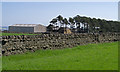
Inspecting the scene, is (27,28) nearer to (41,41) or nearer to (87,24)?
(87,24)

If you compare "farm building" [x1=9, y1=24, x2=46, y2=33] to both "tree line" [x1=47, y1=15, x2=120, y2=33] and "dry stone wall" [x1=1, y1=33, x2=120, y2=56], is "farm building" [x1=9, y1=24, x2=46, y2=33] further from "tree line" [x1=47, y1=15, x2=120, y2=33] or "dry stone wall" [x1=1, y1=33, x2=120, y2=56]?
"dry stone wall" [x1=1, y1=33, x2=120, y2=56]

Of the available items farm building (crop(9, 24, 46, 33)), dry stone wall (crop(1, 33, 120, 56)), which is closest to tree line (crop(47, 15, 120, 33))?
farm building (crop(9, 24, 46, 33))

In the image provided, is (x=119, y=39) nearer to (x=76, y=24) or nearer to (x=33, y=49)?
(x=33, y=49)

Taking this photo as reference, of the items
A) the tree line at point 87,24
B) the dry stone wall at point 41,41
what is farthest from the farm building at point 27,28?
the dry stone wall at point 41,41

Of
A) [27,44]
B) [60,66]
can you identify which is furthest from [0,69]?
[27,44]

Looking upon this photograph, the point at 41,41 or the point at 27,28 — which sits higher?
the point at 27,28

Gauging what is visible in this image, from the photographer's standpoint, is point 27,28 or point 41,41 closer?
point 41,41

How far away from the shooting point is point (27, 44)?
16.8 meters

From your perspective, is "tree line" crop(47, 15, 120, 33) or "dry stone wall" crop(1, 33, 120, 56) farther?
"tree line" crop(47, 15, 120, 33)

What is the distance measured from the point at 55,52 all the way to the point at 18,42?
318 centimetres

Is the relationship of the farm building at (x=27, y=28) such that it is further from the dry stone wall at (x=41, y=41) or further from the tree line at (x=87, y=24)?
the dry stone wall at (x=41, y=41)

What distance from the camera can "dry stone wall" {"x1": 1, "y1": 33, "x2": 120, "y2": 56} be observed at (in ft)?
51.0

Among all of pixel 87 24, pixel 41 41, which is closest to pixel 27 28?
pixel 87 24

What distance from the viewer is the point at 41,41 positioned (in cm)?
1803
